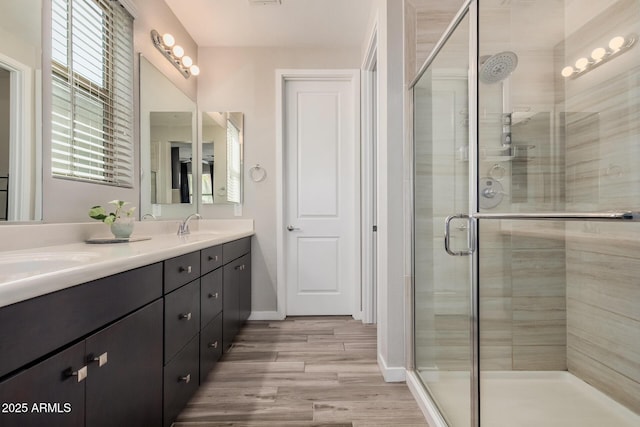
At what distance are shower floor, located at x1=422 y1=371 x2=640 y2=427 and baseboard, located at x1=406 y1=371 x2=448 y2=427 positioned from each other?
1.5 inches

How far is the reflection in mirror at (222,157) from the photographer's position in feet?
9.76

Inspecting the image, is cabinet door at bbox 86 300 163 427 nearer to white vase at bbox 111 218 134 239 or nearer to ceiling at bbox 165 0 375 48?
white vase at bbox 111 218 134 239

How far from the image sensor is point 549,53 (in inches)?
67.9

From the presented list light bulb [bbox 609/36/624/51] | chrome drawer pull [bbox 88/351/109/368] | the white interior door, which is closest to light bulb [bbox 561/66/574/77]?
light bulb [bbox 609/36/624/51]

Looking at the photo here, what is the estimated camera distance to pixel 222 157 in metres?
2.99

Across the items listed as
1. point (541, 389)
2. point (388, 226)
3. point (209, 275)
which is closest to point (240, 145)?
point (209, 275)

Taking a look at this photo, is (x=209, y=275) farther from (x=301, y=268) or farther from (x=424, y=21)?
(x=424, y=21)

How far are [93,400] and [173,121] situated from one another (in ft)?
7.06

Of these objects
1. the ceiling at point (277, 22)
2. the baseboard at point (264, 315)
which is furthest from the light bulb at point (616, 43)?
the baseboard at point (264, 315)

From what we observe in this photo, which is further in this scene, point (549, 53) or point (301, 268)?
point (301, 268)

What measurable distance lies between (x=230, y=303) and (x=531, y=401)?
72.1 inches

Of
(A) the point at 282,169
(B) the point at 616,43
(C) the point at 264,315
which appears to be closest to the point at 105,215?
(A) the point at 282,169

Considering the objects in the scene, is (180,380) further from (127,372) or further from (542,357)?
(542,357)

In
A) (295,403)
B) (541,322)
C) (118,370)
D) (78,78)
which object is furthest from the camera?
(541,322)
